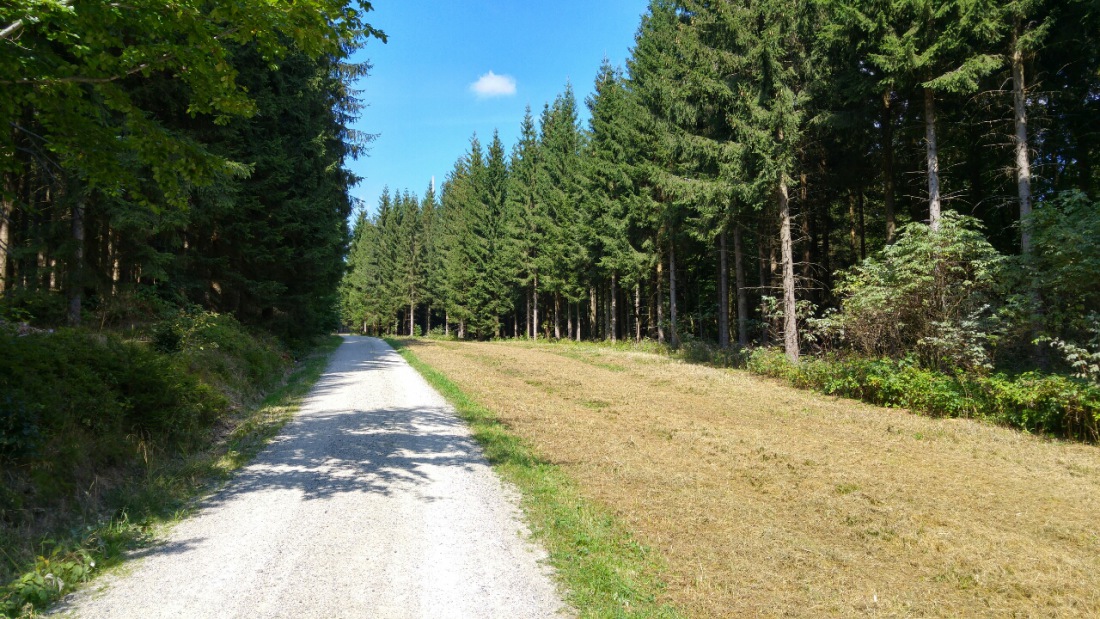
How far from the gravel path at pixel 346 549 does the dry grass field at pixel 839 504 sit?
1.25 m

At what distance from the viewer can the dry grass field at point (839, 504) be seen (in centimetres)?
384

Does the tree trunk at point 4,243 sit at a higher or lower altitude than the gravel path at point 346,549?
higher

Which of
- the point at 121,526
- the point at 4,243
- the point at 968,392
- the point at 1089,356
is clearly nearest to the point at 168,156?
the point at 121,526

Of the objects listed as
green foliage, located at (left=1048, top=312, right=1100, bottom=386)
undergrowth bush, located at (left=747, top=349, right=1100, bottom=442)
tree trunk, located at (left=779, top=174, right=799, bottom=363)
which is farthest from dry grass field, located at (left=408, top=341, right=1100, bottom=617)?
tree trunk, located at (left=779, top=174, right=799, bottom=363)

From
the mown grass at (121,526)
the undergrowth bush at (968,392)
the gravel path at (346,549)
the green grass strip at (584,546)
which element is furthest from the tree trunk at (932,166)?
the mown grass at (121,526)

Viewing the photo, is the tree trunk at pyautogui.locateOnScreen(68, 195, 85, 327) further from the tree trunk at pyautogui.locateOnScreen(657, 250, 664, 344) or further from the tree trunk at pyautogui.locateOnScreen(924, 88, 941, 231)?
the tree trunk at pyautogui.locateOnScreen(657, 250, 664, 344)

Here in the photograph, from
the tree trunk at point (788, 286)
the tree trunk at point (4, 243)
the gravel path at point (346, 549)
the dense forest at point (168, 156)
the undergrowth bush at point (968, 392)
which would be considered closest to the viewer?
the gravel path at point (346, 549)

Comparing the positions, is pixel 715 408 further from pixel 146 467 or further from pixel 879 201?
pixel 879 201

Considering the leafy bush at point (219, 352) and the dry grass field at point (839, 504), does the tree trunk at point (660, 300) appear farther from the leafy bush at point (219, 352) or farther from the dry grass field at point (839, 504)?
the leafy bush at point (219, 352)

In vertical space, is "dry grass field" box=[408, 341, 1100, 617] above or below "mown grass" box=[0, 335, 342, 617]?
below

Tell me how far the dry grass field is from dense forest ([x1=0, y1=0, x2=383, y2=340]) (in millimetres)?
6014

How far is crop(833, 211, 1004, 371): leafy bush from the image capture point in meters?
11.9

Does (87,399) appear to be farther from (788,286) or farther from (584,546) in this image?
(788,286)

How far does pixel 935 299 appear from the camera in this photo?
41.4 feet
